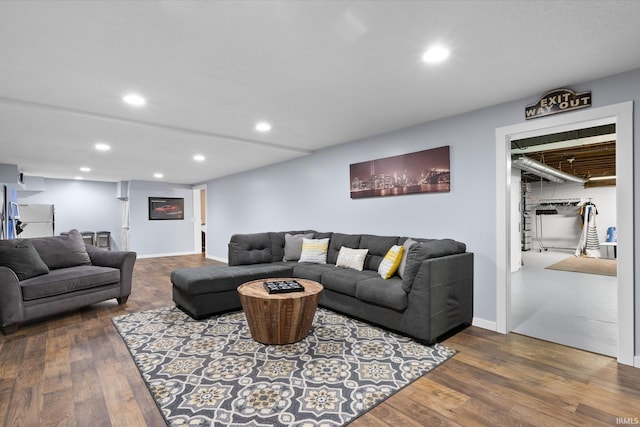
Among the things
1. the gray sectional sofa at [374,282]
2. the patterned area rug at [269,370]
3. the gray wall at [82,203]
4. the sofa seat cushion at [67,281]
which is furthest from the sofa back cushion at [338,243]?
the gray wall at [82,203]

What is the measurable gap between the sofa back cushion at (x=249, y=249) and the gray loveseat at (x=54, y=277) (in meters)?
1.40

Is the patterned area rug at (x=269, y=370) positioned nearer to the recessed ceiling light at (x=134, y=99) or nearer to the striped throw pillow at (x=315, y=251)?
the striped throw pillow at (x=315, y=251)

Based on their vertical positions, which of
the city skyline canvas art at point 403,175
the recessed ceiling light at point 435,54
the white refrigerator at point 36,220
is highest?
the recessed ceiling light at point 435,54

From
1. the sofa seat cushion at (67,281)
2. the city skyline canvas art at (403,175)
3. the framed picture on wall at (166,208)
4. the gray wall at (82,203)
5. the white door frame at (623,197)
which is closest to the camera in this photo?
the white door frame at (623,197)

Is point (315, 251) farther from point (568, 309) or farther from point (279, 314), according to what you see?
point (568, 309)

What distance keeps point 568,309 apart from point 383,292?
2.82 meters

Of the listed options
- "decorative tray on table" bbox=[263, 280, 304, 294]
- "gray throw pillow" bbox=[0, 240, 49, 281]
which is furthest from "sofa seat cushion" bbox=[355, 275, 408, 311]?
"gray throw pillow" bbox=[0, 240, 49, 281]

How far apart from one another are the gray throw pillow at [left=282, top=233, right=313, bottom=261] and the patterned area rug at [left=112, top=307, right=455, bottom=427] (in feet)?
5.07

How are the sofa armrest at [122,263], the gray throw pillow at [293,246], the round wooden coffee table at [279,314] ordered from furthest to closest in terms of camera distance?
the gray throw pillow at [293,246] < the sofa armrest at [122,263] < the round wooden coffee table at [279,314]

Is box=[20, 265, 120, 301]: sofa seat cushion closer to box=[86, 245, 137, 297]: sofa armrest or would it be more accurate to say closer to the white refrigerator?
box=[86, 245, 137, 297]: sofa armrest

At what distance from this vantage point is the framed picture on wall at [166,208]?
9281mm

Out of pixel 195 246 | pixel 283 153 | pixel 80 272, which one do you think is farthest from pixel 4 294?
pixel 195 246

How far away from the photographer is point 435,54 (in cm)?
220

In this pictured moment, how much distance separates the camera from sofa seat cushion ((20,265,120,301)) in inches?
130
